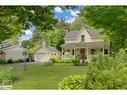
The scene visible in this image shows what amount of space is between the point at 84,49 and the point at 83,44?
0.06m

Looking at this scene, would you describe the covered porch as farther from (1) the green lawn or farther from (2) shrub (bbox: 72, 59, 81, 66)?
(1) the green lawn

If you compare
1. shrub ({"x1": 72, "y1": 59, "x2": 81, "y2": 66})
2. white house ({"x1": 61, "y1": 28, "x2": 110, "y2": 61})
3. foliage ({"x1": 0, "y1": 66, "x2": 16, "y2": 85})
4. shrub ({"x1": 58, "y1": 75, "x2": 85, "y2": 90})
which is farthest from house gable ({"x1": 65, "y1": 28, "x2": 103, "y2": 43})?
foliage ({"x1": 0, "y1": 66, "x2": 16, "y2": 85})

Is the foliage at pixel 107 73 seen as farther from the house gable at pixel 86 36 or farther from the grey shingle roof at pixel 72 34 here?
the grey shingle roof at pixel 72 34

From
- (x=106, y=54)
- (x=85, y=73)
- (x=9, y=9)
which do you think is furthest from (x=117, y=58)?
(x=9, y=9)

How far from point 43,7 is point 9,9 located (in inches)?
15.0

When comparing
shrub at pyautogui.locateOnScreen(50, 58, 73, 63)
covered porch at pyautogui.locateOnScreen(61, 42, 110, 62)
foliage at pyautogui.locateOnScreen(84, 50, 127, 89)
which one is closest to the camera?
foliage at pyautogui.locateOnScreen(84, 50, 127, 89)

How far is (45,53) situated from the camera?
428 centimetres

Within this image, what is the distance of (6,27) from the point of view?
4.37m

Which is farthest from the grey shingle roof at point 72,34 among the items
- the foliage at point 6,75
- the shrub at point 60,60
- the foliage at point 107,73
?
the foliage at point 6,75

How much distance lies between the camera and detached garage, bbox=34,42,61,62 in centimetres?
427

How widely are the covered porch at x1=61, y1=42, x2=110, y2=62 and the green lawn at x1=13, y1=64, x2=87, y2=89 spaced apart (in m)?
0.15

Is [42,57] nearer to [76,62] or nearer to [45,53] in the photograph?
[45,53]

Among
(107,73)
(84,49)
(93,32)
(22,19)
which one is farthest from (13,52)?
(107,73)
